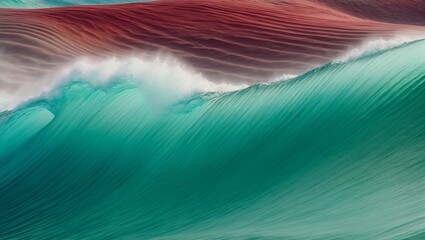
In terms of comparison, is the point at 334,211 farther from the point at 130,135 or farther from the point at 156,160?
the point at 130,135

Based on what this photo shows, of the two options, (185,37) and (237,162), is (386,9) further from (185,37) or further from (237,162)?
(237,162)

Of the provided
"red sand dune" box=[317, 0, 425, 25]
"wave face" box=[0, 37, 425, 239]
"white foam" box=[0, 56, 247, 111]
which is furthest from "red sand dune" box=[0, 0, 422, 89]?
"red sand dune" box=[317, 0, 425, 25]

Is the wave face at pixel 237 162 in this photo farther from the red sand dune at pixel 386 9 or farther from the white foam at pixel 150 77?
the red sand dune at pixel 386 9

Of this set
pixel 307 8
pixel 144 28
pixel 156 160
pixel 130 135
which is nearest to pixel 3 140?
pixel 130 135

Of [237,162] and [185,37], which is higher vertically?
[185,37]

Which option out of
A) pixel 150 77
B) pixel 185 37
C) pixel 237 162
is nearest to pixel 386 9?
pixel 185 37

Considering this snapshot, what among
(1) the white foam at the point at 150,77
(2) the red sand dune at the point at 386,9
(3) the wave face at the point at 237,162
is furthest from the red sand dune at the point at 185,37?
(2) the red sand dune at the point at 386,9

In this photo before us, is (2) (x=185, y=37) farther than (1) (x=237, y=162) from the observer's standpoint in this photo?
Yes
